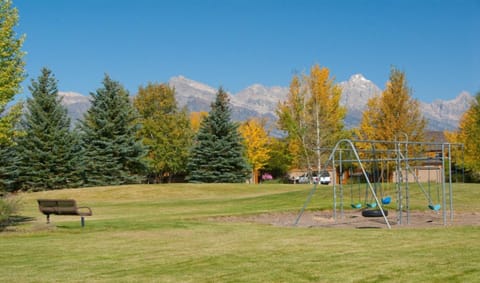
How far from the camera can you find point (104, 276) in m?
8.70

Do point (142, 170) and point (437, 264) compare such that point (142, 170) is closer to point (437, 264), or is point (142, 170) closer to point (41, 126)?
point (41, 126)

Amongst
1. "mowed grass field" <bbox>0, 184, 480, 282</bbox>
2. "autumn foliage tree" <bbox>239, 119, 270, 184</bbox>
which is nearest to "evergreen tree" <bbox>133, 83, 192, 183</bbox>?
"autumn foliage tree" <bbox>239, 119, 270, 184</bbox>

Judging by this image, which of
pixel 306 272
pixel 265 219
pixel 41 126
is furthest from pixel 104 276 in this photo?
pixel 41 126

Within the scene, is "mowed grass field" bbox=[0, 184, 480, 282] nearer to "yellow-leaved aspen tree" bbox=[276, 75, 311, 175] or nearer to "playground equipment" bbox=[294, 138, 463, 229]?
"playground equipment" bbox=[294, 138, 463, 229]

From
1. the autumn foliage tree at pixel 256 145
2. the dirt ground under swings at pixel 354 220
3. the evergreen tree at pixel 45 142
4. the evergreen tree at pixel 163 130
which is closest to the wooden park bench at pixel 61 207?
the dirt ground under swings at pixel 354 220

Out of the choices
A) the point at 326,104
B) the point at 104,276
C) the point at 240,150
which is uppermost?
the point at 326,104

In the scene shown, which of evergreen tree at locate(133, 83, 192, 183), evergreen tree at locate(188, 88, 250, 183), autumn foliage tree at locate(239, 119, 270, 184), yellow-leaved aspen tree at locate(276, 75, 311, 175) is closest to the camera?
yellow-leaved aspen tree at locate(276, 75, 311, 175)

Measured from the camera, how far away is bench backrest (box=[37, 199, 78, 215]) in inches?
667

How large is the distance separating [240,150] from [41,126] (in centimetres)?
1792

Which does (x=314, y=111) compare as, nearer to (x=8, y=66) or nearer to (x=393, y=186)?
(x=393, y=186)

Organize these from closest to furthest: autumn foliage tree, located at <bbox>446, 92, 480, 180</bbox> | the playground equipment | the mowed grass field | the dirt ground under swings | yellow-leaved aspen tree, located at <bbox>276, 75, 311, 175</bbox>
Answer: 1. the mowed grass field
2. the playground equipment
3. the dirt ground under swings
4. autumn foliage tree, located at <bbox>446, 92, 480, 180</bbox>
5. yellow-leaved aspen tree, located at <bbox>276, 75, 311, 175</bbox>

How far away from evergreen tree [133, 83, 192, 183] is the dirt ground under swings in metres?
37.5

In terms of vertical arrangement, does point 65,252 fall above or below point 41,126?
below

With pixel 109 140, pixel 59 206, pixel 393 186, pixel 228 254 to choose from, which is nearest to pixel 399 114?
pixel 393 186
